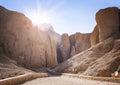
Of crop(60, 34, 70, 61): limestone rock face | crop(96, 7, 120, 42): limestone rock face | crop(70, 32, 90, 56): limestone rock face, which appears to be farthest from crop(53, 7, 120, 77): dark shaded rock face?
crop(60, 34, 70, 61): limestone rock face

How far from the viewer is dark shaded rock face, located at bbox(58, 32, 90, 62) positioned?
226ft

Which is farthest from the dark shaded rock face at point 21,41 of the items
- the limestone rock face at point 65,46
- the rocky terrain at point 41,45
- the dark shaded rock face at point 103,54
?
the limestone rock face at point 65,46

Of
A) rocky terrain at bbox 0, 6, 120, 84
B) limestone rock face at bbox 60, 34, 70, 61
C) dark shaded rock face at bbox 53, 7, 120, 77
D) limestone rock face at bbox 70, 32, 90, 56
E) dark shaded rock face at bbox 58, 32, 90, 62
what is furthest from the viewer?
limestone rock face at bbox 60, 34, 70, 61

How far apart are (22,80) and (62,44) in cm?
5909

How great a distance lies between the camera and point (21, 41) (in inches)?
1405

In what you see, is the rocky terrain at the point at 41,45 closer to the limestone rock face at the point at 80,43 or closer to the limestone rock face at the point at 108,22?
the limestone rock face at the point at 108,22

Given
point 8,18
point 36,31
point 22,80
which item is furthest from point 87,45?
point 22,80

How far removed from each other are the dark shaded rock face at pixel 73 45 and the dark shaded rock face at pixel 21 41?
2760 centimetres

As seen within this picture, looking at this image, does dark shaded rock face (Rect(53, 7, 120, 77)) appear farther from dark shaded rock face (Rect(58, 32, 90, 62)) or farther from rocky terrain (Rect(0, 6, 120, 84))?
dark shaded rock face (Rect(58, 32, 90, 62))

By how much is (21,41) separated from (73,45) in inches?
1573

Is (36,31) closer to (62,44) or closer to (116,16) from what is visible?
(116,16)

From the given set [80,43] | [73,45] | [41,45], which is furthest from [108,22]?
[73,45]

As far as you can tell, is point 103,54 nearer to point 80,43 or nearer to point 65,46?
point 80,43

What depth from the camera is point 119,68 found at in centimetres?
1792
